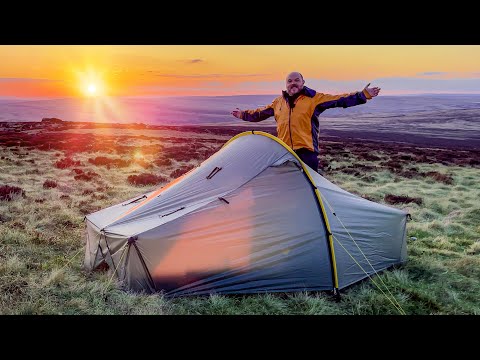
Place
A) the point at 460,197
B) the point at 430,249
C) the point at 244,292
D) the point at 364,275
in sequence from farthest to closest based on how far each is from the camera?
the point at 460,197
the point at 430,249
the point at 364,275
the point at 244,292

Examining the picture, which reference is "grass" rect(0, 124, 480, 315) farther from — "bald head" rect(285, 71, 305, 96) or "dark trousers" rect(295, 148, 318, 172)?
"bald head" rect(285, 71, 305, 96)

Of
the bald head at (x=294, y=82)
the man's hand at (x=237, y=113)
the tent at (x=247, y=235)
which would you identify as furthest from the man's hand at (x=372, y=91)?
the man's hand at (x=237, y=113)

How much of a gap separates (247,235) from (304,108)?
7.61 feet

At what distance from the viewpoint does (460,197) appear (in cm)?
1359

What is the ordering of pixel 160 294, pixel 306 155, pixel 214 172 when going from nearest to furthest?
pixel 160 294 → pixel 214 172 → pixel 306 155

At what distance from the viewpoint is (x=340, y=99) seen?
6.62 m

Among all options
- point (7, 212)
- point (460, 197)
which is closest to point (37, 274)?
point (7, 212)

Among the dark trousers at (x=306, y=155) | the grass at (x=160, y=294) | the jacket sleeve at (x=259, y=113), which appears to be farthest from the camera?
the jacket sleeve at (x=259, y=113)

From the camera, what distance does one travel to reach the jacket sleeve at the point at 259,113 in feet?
24.7

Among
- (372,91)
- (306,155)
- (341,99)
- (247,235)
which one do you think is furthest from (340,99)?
(247,235)

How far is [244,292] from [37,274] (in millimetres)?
2955

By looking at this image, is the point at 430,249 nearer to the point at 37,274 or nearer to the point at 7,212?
the point at 37,274

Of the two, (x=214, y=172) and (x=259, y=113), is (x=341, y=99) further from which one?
(x=214, y=172)

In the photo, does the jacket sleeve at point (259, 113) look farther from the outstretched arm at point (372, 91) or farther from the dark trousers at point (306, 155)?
the outstretched arm at point (372, 91)
